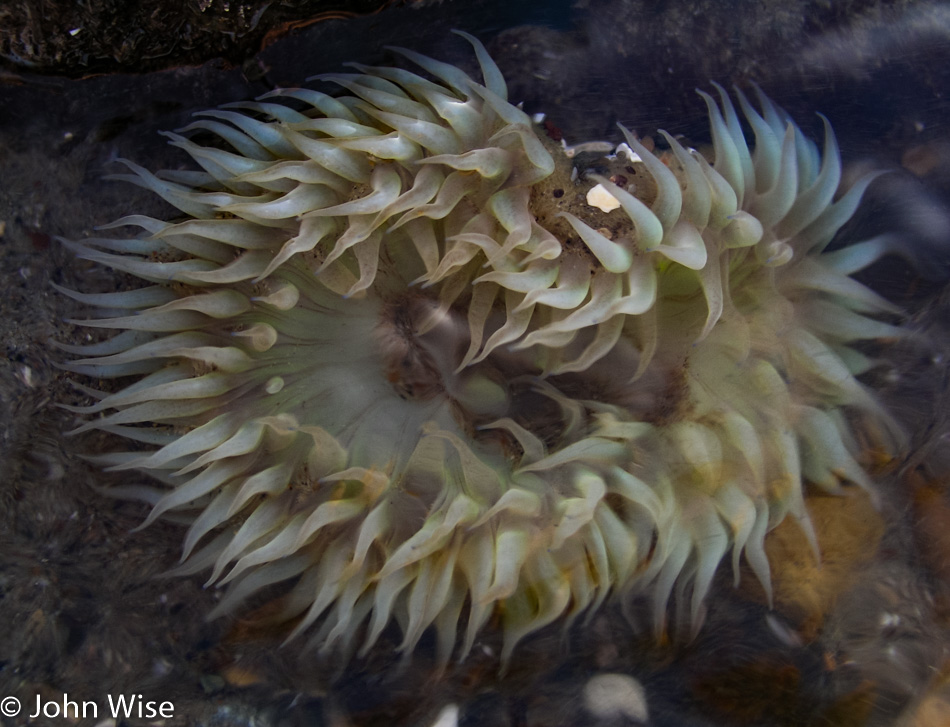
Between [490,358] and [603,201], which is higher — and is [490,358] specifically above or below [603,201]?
below

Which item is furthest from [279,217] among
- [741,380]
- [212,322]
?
[741,380]

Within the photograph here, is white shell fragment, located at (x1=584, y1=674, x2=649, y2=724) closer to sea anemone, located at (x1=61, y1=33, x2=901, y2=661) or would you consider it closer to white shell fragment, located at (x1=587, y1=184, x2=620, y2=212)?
sea anemone, located at (x1=61, y1=33, x2=901, y2=661)

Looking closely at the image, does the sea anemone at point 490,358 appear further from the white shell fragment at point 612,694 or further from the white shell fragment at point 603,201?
the white shell fragment at point 612,694

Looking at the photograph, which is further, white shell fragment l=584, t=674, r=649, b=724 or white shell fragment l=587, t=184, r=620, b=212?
white shell fragment l=584, t=674, r=649, b=724

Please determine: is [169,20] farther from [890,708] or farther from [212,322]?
[890,708]

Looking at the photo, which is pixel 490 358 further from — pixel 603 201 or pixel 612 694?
pixel 612 694

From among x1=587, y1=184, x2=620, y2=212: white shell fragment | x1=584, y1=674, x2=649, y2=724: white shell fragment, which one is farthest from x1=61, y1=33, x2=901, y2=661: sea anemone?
x1=584, y1=674, x2=649, y2=724: white shell fragment

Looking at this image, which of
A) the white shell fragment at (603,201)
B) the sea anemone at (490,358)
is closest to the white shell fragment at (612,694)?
the sea anemone at (490,358)

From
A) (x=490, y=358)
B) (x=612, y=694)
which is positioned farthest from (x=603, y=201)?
(x=612, y=694)
